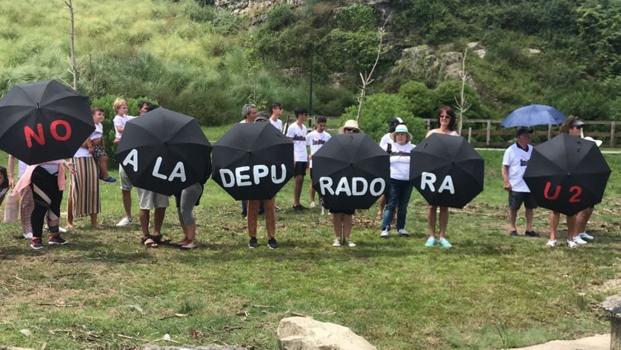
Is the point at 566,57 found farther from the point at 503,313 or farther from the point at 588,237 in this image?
the point at 503,313

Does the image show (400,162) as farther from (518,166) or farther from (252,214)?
(252,214)

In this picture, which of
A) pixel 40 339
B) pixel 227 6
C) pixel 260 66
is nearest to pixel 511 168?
pixel 40 339

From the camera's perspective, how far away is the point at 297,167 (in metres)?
11.4

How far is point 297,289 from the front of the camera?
6.68 metres

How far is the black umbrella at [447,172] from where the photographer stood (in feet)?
27.6

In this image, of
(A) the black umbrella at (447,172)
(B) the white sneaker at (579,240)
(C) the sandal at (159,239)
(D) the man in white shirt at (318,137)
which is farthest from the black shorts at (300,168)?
(B) the white sneaker at (579,240)

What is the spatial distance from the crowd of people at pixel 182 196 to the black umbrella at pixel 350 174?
0.75 feet

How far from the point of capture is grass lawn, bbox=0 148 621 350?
5484 mm

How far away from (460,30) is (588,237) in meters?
30.5

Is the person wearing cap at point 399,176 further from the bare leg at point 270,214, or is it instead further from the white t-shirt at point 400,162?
the bare leg at point 270,214

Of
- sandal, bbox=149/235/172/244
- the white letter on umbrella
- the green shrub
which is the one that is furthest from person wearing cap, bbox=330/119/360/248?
the green shrub

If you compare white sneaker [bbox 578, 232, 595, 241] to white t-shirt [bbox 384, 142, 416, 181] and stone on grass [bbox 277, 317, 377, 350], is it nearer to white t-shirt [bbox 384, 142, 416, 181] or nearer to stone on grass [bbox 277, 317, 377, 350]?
white t-shirt [bbox 384, 142, 416, 181]

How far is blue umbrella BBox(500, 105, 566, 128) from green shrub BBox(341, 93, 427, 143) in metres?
3.97

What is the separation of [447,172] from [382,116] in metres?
13.1
